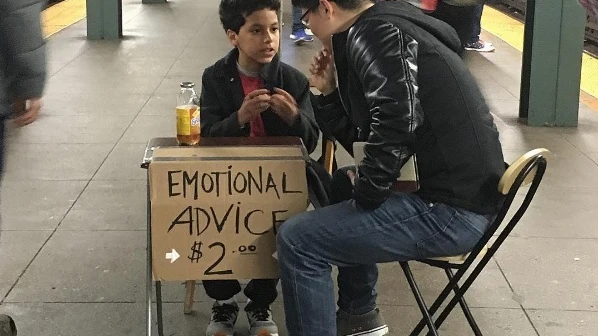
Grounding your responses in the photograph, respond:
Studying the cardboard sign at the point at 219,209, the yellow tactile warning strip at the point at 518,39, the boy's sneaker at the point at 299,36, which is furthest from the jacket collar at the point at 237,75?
the boy's sneaker at the point at 299,36

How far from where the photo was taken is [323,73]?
3010mm

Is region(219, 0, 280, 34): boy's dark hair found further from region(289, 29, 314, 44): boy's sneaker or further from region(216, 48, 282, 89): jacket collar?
region(289, 29, 314, 44): boy's sneaker

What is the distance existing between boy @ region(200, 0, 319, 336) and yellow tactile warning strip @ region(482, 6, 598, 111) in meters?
4.38

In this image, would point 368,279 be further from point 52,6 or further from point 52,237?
point 52,6

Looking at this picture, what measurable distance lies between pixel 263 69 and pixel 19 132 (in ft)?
10.9

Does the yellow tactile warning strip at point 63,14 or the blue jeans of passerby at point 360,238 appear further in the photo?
the yellow tactile warning strip at point 63,14

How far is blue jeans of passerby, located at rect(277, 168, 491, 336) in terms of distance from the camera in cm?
252

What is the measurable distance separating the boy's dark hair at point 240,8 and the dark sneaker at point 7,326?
1.32 metres

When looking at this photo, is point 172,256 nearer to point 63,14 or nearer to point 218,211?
point 218,211

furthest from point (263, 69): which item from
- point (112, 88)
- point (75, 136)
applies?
point (112, 88)

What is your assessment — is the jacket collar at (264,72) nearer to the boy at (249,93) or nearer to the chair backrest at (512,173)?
the boy at (249,93)

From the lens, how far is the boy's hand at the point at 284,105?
312 cm

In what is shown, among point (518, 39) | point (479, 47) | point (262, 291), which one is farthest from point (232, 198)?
point (518, 39)

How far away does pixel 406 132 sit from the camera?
93.7 inches
